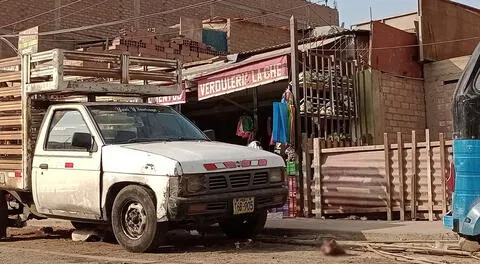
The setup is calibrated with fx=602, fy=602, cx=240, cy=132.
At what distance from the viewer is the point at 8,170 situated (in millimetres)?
8289

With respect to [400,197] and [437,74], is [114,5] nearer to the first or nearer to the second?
[437,74]

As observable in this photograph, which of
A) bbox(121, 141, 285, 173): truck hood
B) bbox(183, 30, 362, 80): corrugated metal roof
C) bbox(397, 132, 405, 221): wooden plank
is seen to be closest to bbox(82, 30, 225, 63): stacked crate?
bbox(183, 30, 362, 80): corrugated metal roof

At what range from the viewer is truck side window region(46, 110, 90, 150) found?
7.67 m

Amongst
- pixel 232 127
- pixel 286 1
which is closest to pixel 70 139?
pixel 232 127

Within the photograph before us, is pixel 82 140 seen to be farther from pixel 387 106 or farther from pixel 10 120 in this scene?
pixel 387 106

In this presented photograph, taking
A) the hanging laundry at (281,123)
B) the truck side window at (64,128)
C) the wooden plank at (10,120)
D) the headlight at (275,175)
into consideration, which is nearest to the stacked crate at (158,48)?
the hanging laundry at (281,123)

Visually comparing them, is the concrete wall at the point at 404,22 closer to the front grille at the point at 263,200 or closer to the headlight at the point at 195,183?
the front grille at the point at 263,200

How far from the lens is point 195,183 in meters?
6.48

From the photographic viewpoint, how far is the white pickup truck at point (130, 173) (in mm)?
6547

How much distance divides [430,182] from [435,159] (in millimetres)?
357

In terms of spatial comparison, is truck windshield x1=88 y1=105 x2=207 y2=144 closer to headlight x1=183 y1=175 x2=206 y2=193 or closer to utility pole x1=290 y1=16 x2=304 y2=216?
headlight x1=183 y1=175 x2=206 y2=193

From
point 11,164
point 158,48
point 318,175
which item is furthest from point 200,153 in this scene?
point 158,48

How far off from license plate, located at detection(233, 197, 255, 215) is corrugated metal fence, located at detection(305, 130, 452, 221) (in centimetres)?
343

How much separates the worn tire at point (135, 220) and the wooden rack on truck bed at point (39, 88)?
1830mm
